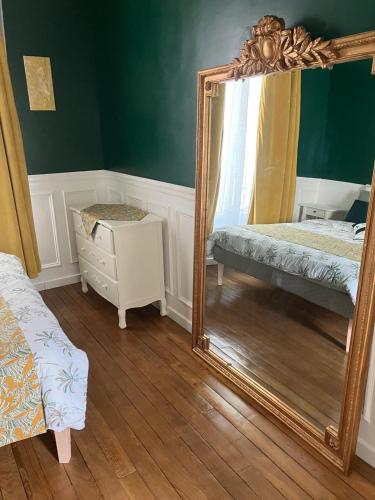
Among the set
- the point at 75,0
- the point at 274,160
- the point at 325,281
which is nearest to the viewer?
the point at 325,281

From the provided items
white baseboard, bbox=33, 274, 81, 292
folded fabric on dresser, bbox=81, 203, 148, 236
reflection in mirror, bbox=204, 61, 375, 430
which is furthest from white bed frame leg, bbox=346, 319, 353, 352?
white baseboard, bbox=33, 274, 81, 292

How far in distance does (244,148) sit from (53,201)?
6.81ft

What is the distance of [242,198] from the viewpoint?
208 centimetres

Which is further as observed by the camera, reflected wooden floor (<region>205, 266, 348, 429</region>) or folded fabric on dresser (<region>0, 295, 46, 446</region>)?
reflected wooden floor (<region>205, 266, 348, 429</region>)

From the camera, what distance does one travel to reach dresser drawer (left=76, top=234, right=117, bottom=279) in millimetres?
2730

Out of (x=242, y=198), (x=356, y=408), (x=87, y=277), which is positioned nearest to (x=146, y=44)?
(x=242, y=198)

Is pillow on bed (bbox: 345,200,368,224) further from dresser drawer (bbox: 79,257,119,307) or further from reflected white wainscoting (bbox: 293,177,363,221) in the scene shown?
dresser drawer (bbox: 79,257,119,307)

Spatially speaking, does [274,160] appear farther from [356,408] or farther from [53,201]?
[53,201]

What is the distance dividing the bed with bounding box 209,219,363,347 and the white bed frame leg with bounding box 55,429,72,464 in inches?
47.5

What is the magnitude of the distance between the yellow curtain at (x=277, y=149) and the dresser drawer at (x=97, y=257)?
118 cm

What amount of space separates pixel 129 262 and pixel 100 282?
42 cm

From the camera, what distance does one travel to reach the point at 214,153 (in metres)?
2.17

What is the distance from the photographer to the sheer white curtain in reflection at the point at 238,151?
1950 mm

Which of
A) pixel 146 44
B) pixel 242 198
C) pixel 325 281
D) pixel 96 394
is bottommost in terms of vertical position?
pixel 96 394
